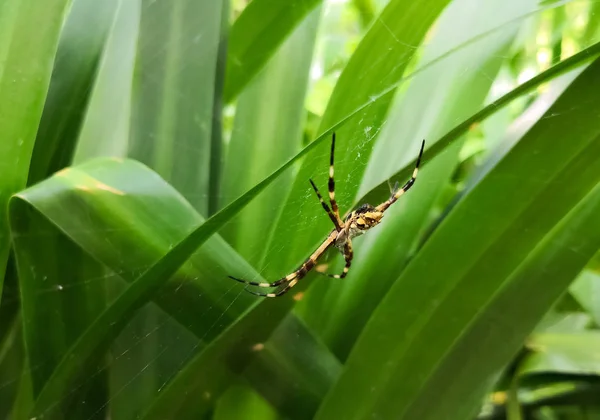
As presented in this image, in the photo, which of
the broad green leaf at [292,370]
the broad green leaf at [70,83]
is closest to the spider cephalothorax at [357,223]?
the broad green leaf at [292,370]

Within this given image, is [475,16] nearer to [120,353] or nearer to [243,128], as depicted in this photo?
[243,128]

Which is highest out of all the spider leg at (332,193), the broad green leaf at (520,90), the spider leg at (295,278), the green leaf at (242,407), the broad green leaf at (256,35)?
the broad green leaf at (256,35)

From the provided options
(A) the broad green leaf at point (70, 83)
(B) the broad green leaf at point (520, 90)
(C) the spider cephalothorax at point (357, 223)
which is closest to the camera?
(B) the broad green leaf at point (520, 90)

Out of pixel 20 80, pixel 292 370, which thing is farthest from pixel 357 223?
pixel 20 80

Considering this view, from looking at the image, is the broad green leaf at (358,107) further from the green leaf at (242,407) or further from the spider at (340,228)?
the green leaf at (242,407)

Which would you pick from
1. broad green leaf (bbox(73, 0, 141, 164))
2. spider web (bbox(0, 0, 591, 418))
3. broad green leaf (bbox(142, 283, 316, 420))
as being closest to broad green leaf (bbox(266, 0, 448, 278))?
spider web (bbox(0, 0, 591, 418))

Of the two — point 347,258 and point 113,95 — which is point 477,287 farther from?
point 113,95

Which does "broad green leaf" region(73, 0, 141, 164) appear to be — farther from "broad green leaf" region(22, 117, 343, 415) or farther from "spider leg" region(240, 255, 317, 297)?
"spider leg" region(240, 255, 317, 297)
